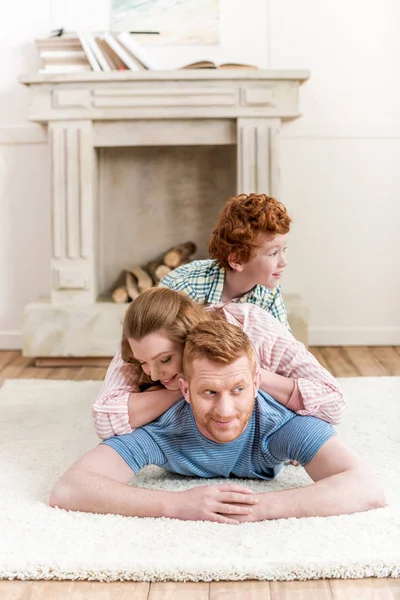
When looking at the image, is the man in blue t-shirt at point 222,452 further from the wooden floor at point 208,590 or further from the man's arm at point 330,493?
the wooden floor at point 208,590

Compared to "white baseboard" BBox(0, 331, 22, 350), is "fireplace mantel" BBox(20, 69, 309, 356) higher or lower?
higher

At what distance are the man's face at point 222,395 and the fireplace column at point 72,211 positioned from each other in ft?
6.22

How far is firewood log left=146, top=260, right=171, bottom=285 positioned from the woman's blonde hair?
1.87m

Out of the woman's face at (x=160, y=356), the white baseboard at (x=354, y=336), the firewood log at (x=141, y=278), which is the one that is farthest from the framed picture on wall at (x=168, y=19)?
the woman's face at (x=160, y=356)

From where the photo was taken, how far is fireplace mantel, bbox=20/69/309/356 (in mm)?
3514

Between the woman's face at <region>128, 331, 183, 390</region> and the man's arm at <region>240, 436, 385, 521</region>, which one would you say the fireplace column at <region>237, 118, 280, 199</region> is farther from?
the man's arm at <region>240, 436, 385, 521</region>

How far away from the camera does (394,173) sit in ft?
13.1

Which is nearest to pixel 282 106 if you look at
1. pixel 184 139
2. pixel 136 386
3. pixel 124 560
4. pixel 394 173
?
pixel 184 139

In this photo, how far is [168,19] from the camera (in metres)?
3.83

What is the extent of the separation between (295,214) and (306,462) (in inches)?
90.0

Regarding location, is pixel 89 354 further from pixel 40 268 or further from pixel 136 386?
pixel 136 386

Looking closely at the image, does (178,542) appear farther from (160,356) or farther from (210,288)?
(210,288)

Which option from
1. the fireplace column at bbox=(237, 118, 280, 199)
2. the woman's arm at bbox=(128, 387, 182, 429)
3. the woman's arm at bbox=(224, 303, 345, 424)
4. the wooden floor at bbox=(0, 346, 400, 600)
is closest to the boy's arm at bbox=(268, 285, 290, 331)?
the woman's arm at bbox=(224, 303, 345, 424)

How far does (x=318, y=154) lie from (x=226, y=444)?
234cm
